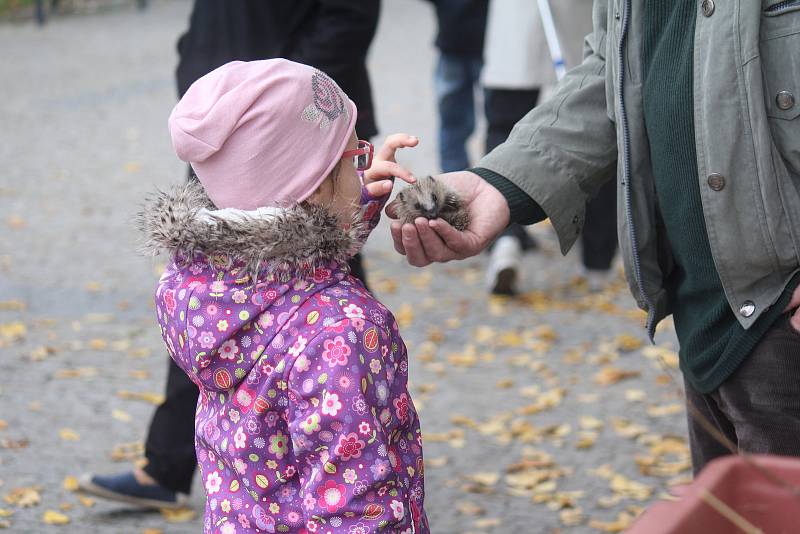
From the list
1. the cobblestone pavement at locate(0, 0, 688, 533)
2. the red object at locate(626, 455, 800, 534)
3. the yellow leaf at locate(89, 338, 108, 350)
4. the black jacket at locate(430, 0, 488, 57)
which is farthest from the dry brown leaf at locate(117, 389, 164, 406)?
the red object at locate(626, 455, 800, 534)

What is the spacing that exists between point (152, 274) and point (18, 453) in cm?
263

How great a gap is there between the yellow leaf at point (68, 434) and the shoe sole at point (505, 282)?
259 centimetres

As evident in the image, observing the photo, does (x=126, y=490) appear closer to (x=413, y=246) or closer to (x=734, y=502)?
(x=413, y=246)

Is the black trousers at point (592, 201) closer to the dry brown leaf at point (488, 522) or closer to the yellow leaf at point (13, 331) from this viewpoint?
the dry brown leaf at point (488, 522)

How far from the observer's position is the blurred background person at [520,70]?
233 inches

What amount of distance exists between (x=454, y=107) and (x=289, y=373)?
18.2 feet

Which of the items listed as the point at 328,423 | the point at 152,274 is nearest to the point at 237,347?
the point at 328,423

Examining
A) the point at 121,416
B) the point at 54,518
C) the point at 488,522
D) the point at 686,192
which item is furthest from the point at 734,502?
the point at 121,416

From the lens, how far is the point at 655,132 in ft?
7.38

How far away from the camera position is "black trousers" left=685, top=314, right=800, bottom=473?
7.18 feet

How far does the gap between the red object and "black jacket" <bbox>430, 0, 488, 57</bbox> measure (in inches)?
230

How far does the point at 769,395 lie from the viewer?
7.26 ft

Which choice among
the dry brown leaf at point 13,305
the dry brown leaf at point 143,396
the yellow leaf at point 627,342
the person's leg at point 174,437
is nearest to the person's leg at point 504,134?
the yellow leaf at point 627,342

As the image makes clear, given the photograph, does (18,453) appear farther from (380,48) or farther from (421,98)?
(380,48)
